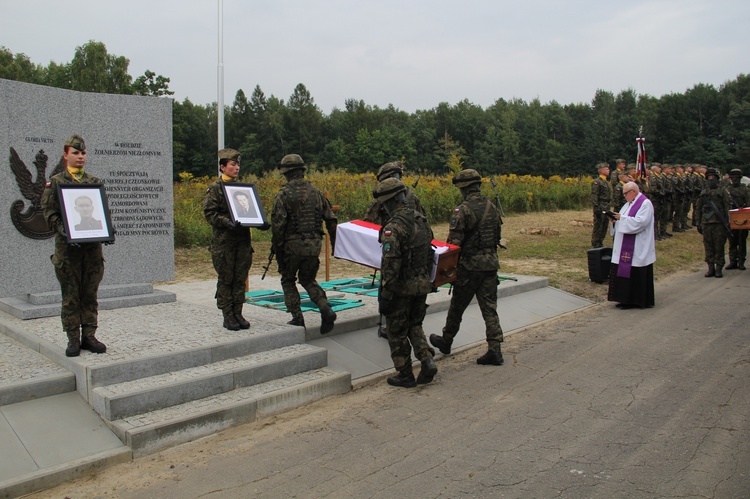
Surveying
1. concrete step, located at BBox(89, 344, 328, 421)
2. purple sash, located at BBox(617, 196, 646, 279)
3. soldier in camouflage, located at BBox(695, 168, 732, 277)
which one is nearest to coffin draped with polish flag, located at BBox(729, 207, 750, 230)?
A: soldier in camouflage, located at BBox(695, 168, 732, 277)

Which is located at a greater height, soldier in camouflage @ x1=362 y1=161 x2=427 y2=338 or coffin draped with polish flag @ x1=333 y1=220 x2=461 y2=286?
soldier in camouflage @ x1=362 y1=161 x2=427 y2=338

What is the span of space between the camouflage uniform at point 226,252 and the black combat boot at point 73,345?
5.41ft

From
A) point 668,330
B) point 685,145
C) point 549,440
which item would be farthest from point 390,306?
point 685,145

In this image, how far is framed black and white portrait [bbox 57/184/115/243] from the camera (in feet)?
19.1

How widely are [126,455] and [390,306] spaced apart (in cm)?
286

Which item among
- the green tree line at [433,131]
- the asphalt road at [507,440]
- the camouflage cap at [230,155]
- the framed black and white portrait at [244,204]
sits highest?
the green tree line at [433,131]

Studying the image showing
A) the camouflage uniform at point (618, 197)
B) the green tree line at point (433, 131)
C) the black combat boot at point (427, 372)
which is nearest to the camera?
the black combat boot at point (427, 372)

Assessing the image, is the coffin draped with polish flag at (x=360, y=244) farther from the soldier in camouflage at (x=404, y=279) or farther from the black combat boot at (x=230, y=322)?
the black combat boot at (x=230, y=322)

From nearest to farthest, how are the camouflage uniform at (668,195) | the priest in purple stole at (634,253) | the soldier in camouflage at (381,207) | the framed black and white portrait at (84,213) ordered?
the framed black and white portrait at (84,213), the soldier in camouflage at (381,207), the priest in purple stole at (634,253), the camouflage uniform at (668,195)

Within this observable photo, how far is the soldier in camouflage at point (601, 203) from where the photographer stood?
15383mm

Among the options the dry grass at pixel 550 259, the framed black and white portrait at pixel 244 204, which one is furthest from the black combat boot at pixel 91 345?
the dry grass at pixel 550 259

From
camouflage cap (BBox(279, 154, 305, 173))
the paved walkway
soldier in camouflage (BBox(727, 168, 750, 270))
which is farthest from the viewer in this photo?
soldier in camouflage (BBox(727, 168, 750, 270))

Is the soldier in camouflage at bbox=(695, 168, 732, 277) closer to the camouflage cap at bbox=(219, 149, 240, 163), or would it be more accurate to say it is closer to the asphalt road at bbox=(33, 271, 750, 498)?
the asphalt road at bbox=(33, 271, 750, 498)

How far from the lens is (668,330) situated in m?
9.09
